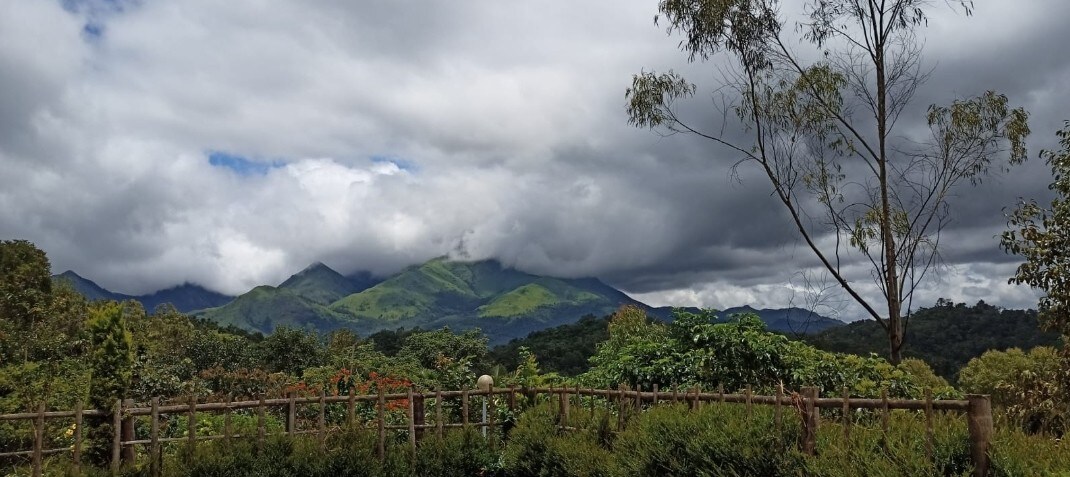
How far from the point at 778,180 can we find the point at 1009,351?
833 inches

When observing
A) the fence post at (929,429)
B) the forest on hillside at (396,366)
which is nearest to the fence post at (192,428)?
the forest on hillside at (396,366)

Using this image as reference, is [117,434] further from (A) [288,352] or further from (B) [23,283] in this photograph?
(B) [23,283]

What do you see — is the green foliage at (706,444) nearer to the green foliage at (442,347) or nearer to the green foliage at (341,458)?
the green foliage at (341,458)

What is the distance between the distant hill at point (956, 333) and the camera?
131 feet

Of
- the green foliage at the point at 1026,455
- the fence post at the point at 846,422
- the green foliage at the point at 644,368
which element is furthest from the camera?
the green foliage at the point at 644,368

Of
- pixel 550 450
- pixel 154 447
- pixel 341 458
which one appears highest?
pixel 154 447

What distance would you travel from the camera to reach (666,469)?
326 inches

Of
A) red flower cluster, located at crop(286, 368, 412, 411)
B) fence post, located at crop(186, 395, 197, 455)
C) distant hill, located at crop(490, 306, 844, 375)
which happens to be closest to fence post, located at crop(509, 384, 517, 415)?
red flower cluster, located at crop(286, 368, 412, 411)

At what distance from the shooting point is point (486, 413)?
14125 mm

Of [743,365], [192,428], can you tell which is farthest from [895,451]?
[192,428]

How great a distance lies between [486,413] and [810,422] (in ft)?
26.4

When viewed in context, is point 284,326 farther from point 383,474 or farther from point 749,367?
point 749,367

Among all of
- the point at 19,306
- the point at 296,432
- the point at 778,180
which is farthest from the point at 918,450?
the point at 19,306

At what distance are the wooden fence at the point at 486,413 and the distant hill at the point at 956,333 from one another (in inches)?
1164
